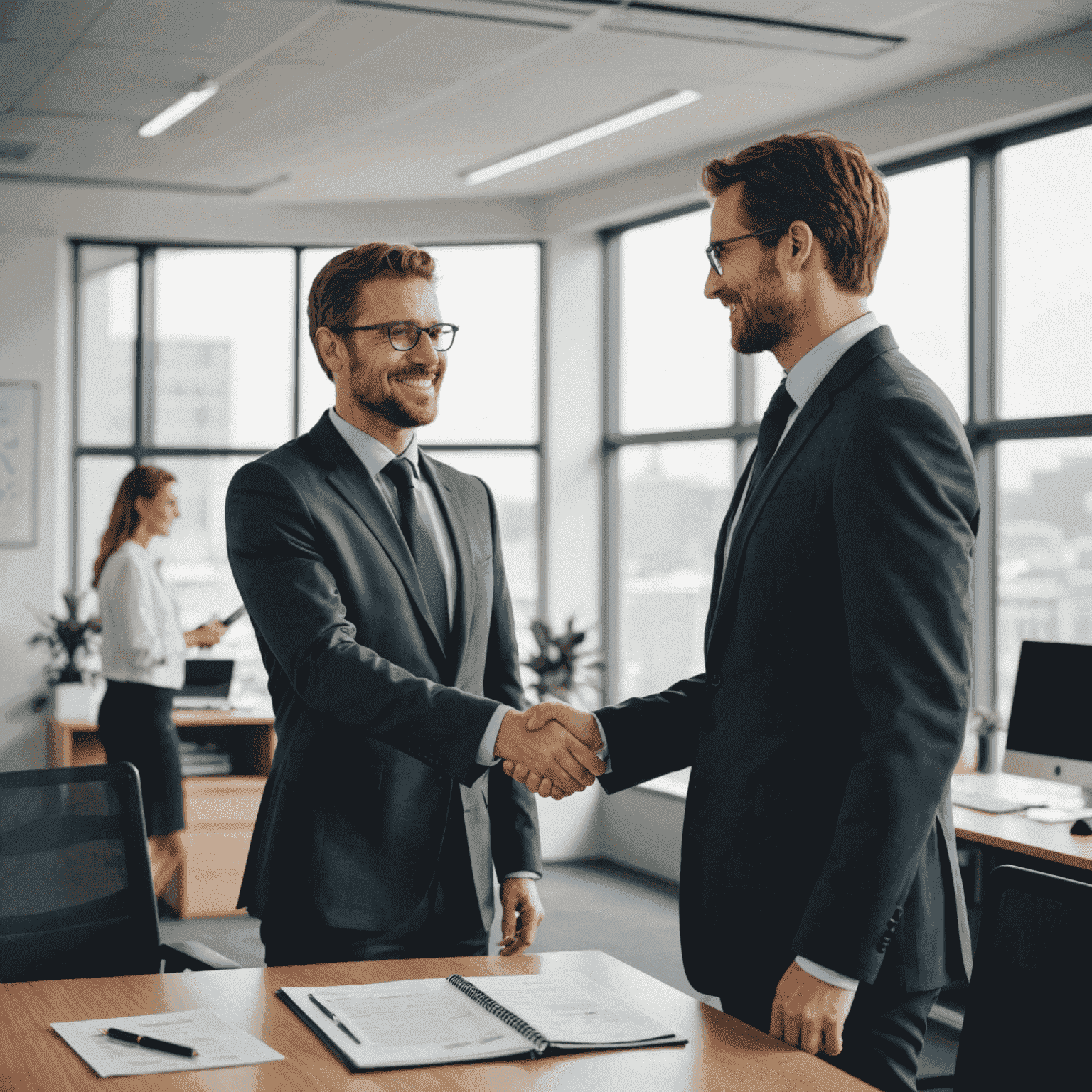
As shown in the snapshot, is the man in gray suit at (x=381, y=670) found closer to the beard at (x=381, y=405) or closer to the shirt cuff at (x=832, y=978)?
the beard at (x=381, y=405)

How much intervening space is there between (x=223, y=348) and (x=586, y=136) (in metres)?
2.40

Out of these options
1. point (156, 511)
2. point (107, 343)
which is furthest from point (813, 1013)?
point (107, 343)

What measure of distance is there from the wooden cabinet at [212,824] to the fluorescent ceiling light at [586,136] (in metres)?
2.72

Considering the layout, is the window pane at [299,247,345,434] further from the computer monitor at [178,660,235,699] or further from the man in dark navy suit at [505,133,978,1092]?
the man in dark navy suit at [505,133,978,1092]

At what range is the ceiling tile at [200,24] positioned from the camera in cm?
402

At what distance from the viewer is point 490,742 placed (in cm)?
189

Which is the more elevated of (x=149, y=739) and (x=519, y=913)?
(x=519, y=913)

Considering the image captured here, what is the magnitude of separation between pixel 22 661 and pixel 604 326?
342cm

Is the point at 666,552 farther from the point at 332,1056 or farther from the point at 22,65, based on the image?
the point at 332,1056

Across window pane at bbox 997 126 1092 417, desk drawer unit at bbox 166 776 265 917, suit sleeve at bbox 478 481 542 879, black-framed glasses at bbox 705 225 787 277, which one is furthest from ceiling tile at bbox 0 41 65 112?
black-framed glasses at bbox 705 225 787 277

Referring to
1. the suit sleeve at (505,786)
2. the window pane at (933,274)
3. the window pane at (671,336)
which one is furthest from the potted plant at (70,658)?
the suit sleeve at (505,786)

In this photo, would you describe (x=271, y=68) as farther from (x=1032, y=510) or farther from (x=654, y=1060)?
(x=654, y=1060)

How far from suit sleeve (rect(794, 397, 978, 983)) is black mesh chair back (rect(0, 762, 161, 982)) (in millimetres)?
1224

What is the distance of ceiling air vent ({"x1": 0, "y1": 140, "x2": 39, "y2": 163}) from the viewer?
5641 mm
